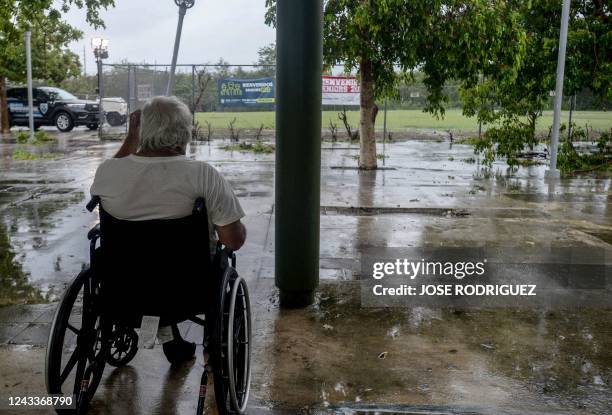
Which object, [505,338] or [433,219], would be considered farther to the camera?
[433,219]

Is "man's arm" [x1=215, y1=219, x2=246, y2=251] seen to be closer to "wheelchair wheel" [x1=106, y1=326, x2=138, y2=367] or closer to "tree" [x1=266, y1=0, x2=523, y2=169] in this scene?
"wheelchair wheel" [x1=106, y1=326, x2=138, y2=367]

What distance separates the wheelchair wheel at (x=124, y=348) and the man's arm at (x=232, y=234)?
0.86 metres

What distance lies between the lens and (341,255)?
22.1 ft

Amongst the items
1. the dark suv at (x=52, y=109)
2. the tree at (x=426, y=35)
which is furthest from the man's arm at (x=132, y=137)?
the dark suv at (x=52, y=109)

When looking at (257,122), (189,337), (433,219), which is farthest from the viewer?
(257,122)

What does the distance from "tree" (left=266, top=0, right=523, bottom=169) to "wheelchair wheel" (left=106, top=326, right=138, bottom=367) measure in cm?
869

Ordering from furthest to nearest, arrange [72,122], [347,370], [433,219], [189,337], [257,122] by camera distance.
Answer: [257,122]
[72,122]
[433,219]
[189,337]
[347,370]

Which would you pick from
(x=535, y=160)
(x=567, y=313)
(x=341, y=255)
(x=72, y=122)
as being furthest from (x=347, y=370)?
(x=72, y=122)

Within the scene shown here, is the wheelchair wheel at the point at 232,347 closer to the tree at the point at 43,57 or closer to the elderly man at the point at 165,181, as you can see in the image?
the elderly man at the point at 165,181

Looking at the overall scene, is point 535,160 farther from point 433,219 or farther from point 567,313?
point 567,313

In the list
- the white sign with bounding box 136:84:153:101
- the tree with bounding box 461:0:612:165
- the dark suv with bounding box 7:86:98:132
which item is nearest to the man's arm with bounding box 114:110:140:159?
the tree with bounding box 461:0:612:165

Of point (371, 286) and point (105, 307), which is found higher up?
point (105, 307)

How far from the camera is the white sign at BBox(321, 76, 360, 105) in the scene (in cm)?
1953

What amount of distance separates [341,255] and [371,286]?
1120 millimetres
